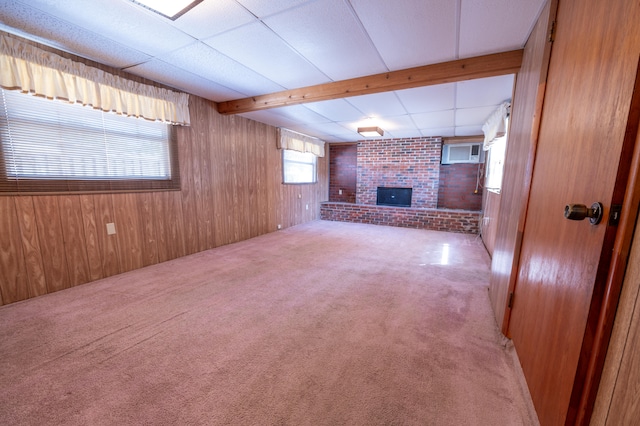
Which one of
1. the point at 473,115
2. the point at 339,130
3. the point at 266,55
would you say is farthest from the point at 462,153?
the point at 266,55

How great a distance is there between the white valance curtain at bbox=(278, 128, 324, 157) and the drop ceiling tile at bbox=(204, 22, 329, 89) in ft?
7.31

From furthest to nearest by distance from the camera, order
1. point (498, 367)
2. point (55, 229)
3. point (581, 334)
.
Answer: point (55, 229) → point (498, 367) → point (581, 334)

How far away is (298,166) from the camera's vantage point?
5867 millimetres

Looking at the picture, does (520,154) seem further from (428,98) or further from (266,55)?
(266,55)

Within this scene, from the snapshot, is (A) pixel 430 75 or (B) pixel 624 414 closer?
(B) pixel 624 414

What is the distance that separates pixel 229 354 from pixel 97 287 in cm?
182

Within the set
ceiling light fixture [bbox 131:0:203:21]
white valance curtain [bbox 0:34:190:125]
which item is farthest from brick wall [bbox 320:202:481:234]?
ceiling light fixture [bbox 131:0:203:21]

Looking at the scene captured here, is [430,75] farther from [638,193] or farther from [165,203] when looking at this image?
[165,203]

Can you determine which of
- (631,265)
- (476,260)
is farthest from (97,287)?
(476,260)

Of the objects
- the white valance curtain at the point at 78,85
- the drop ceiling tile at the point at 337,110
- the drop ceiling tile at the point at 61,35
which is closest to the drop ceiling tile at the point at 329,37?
the drop ceiling tile at the point at 337,110

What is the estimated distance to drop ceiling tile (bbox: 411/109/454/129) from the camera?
384 cm

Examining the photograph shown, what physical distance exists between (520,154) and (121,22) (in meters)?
2.92

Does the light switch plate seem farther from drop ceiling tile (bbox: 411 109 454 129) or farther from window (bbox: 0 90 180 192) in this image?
drop ceiling tile (bbox: 411 109 454 129)

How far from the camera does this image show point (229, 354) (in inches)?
57.2
